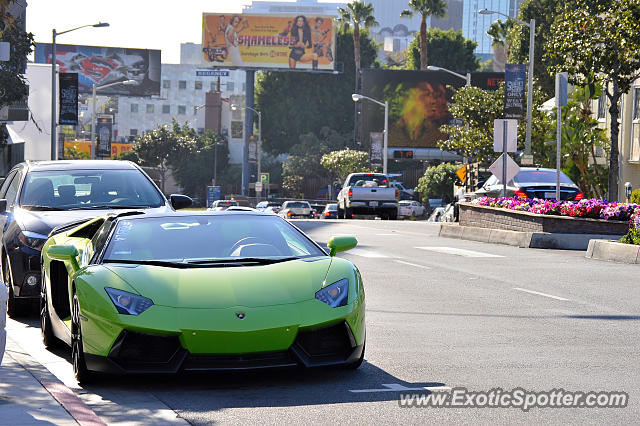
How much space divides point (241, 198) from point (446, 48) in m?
24.7

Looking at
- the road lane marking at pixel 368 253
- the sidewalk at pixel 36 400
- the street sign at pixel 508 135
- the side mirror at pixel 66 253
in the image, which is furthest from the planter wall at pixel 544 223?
the sidewalk at pixel 36 400

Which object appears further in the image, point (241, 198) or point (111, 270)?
point (241, 198)

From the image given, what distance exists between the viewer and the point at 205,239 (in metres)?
8.65

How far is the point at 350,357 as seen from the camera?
25.3 feet

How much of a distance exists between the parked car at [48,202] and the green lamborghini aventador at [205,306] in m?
3.02

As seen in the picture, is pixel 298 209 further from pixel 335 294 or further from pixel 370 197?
pixel 335 294

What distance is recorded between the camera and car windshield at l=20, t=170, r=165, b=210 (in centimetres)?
1290

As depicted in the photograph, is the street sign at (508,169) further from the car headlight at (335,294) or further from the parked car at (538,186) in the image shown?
the car headlight at (335,294)

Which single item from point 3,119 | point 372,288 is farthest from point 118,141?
point 372,288

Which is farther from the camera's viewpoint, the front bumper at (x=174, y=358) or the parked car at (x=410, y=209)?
the parked car at (x=410, y=209)

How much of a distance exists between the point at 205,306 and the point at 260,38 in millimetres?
108715

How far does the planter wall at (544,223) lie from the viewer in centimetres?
2405

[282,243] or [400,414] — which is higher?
[282,243]

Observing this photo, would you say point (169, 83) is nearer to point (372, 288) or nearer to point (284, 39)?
point (284, 39)
